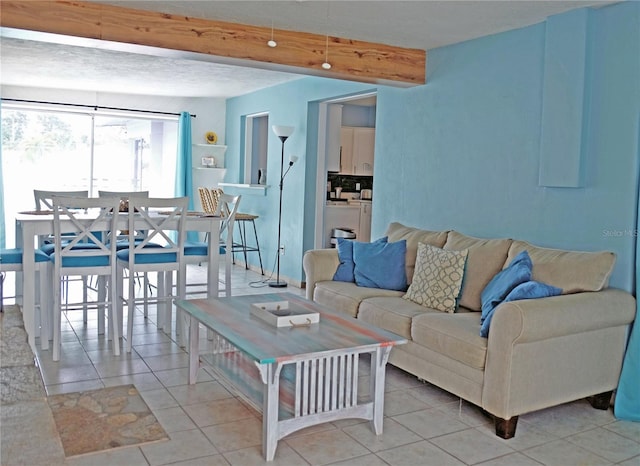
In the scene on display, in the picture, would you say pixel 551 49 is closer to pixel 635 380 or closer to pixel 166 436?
pixel 635 380

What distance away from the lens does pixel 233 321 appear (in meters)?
3.24

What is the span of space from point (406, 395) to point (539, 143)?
6.13 ft

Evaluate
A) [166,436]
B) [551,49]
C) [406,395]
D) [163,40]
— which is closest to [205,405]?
[166,436]

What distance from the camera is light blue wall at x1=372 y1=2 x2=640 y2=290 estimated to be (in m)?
3.60

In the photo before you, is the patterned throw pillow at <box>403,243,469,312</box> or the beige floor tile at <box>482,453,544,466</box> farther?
the patterned throw pillow at <box>403,243,469,312</box>

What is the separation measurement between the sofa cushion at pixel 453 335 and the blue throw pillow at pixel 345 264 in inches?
41.5

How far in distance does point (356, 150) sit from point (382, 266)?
3.50m

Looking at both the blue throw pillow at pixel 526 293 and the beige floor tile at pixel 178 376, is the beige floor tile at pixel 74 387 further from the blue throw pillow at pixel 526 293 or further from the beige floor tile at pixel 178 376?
the blue throw pillow at pixel 526 293

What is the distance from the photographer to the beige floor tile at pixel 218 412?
10.4 feet

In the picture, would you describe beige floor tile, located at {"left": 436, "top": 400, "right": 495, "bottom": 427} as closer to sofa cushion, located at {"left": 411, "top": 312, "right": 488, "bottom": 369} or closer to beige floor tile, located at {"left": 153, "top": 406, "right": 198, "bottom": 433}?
sofa cushion, located at {"left": 411, "top": 312, "right": 488, "bottom": 369}

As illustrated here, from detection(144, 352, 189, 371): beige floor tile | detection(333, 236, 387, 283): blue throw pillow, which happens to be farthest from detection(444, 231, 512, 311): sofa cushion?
detection(144, 352, 189, 371): beige floor tile

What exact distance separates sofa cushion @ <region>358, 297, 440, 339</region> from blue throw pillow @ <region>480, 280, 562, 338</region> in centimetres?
54

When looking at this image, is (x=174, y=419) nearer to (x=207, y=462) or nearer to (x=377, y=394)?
(x=207, y=462)

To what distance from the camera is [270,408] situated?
9.10 ft
